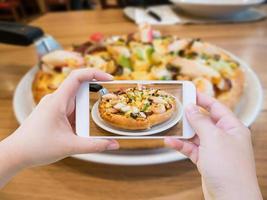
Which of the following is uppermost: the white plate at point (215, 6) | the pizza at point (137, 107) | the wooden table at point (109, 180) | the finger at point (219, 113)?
the white plate at point (215, 6)

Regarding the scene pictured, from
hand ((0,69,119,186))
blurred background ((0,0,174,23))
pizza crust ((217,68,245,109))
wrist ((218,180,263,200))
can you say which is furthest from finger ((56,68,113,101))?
blurred background ((0,0,174,23))

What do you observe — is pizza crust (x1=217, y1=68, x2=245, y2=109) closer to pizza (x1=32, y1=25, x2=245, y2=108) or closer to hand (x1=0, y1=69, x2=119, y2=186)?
pizza (x1=32, y1=25, x2=245, y2=108)

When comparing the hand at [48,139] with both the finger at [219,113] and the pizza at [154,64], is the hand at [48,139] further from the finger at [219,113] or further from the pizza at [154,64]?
the pizza at [154,64]

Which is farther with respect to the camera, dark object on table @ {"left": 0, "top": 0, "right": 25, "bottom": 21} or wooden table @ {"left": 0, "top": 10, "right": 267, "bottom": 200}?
dark object on table @ {"left": 0, "top": 0, "right": 25, "bottom": 21}

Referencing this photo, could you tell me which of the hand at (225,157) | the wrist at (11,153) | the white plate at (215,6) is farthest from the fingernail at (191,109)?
the white plate at (215,6)

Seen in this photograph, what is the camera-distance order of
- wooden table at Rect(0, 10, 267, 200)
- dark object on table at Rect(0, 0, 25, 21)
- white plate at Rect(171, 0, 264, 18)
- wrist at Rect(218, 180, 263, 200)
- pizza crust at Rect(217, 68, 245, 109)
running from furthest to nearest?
dark object on table at Rect(0, 0, 25, 21) → white plate at Rect(171, 0, 264, 18) → pizza crust at Rect(217, 68, 245, 109) → wooden table at Rect(0, 10, 267, 200) → wrist at Rect(218, 180, 263, 200)

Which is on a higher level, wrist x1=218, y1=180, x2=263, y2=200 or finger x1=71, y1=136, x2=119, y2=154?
finger x1=71, y1=136, x2=119, y2=154

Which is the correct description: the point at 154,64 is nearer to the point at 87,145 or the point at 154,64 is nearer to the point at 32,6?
the point at 87,145

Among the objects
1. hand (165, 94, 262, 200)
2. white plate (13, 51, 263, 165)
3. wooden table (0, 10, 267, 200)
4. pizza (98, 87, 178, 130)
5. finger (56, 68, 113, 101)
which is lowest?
wooden table (0, 10, 267, 200)
